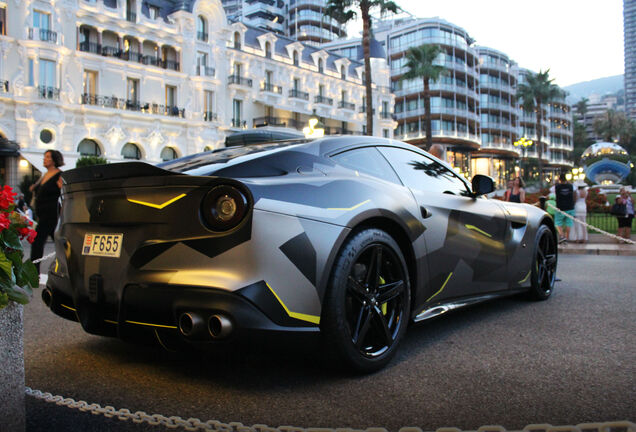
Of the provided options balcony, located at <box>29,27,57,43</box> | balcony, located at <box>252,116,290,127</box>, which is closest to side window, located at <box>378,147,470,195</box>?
balcony, located at <box>29,27,57,43</box>

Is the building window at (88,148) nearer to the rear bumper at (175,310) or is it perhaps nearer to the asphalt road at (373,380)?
the asphalt road at (373,380)

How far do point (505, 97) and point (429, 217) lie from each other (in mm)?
85335

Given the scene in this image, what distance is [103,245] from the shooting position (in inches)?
106

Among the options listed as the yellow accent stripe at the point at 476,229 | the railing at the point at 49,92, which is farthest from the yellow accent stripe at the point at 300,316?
the railing at the point at 49,92

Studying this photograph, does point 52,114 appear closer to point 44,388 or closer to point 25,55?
point 25,55

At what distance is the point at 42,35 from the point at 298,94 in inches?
834

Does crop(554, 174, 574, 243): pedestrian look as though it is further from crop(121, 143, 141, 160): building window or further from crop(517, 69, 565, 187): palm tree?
crop(517, 69, 565, 187): palm tree

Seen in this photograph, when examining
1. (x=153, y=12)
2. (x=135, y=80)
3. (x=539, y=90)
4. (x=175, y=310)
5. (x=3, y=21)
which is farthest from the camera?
(x=539, y=90)

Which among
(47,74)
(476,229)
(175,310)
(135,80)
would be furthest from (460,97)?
(175,310)

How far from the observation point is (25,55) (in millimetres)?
29156

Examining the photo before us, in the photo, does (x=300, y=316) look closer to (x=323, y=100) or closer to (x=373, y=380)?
(x=373, y=380)

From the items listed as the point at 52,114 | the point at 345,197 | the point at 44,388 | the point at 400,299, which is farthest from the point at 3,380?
the point at 52,114

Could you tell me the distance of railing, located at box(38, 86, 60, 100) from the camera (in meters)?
29.6

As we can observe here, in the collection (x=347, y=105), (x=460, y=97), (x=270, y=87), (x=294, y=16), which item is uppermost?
(x=294, y=16)
